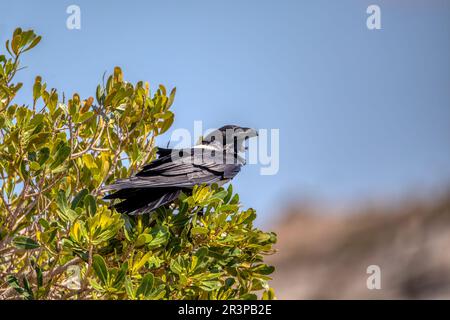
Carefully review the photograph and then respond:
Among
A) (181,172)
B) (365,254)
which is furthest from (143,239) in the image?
(365,254)

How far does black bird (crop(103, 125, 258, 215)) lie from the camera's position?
4.93 metres

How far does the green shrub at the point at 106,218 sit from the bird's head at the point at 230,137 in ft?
1.83

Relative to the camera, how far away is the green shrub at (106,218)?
4539 mm

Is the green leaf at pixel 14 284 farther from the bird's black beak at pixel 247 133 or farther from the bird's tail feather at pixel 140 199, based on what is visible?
the bird's black beak at pixel 247 133

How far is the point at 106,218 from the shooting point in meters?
4.37

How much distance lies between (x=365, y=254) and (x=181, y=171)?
1175 inches

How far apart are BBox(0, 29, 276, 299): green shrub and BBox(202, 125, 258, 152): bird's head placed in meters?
0.56

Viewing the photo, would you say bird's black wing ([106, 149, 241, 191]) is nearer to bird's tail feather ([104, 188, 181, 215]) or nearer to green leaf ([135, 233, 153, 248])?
bird's tail feather ([104, 188, 181, 215])

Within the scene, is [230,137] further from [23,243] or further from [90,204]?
[23,243]

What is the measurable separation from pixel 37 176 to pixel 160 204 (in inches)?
45.8

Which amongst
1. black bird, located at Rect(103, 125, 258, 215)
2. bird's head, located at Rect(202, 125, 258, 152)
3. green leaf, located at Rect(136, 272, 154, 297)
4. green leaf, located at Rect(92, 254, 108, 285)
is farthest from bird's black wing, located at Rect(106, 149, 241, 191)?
green leaf, located at Rect(136, 272, 154, 297)
